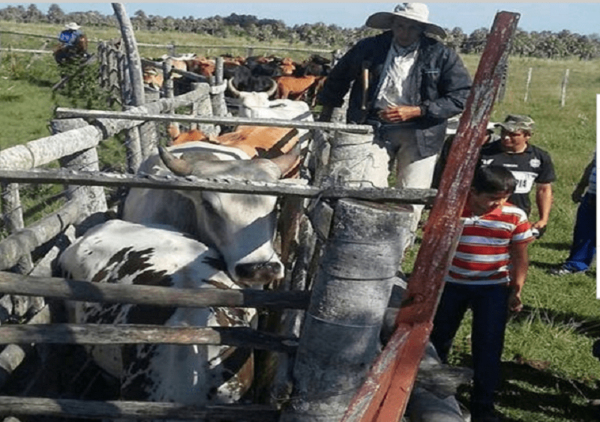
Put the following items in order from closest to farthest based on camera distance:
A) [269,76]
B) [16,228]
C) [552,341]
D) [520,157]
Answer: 1. [16,228]
2. [552,341]
3. [520,157]
4. [269,76]

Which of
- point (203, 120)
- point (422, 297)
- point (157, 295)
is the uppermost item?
point (422, 297)

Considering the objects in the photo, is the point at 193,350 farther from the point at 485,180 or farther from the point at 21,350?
the point at 485,180

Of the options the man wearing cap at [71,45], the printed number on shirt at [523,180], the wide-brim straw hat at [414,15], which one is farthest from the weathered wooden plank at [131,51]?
the man wearing cap at [71,45]

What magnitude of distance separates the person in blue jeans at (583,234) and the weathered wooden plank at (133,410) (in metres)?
5.47

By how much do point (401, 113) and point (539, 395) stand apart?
6.59 feet

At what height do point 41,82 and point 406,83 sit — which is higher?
point 406,83

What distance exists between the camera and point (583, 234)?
7.20 meters

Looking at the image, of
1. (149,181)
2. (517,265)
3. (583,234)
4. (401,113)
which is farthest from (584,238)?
(149,181)

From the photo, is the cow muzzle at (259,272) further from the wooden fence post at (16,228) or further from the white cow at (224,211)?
the wooden fence post at (16,228)

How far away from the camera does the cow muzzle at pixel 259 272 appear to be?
327 cm

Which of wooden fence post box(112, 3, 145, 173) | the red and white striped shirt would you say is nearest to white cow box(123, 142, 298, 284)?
wooden fence post box(112, 3, 145, 173)

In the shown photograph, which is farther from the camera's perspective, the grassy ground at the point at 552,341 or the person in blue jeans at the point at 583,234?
the person in blue jeans at the point at 583,234

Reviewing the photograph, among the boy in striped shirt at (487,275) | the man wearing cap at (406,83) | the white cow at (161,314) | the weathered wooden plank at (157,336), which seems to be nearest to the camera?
the weathered wooden plank at (157,336)

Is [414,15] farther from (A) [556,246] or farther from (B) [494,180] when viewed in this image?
(A) [556,246]
